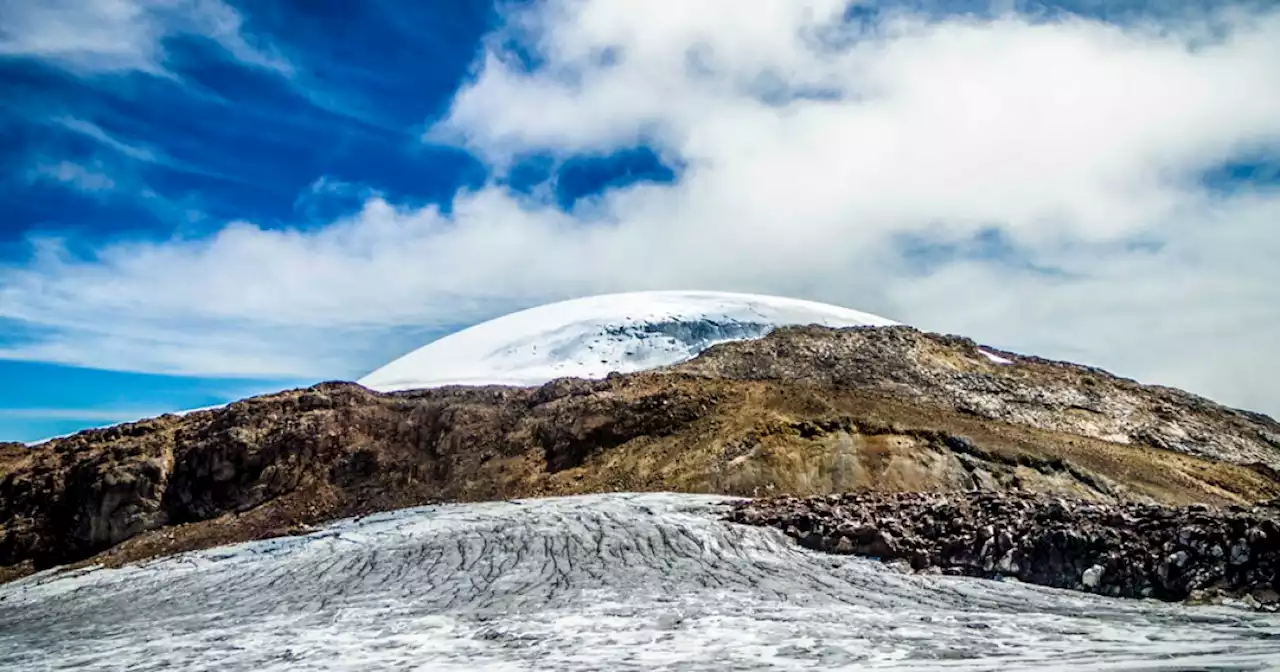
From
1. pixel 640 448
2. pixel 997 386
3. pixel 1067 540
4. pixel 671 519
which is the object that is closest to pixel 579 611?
pixel 671 519

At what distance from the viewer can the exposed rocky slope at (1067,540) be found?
11.5 m

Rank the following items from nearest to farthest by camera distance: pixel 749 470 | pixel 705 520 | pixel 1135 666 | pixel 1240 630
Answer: pixel 1135 666
pixel 1240 630
pixel 705 520
pixel 749 470

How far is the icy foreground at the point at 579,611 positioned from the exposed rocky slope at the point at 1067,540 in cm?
66

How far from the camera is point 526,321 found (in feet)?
190

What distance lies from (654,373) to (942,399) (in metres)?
10.9

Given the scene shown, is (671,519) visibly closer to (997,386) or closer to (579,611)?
(579,611)

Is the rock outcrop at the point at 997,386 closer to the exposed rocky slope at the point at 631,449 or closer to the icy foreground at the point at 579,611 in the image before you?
the exposed rocky slope at the point at 631,449

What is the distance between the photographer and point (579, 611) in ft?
40.2

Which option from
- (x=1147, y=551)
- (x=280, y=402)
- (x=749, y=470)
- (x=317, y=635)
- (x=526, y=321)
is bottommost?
→ (x=317, y=635)

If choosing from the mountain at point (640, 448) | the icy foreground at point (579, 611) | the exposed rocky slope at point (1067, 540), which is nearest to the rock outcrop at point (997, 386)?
the mountain at point (640, 448)

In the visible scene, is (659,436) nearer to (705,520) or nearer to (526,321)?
(705,520)

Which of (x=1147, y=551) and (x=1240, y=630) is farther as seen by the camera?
(x=1147, y=551)

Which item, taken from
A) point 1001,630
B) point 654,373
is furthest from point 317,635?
point 654,373

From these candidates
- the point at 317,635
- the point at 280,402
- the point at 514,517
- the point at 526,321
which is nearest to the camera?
the point at 317,635
